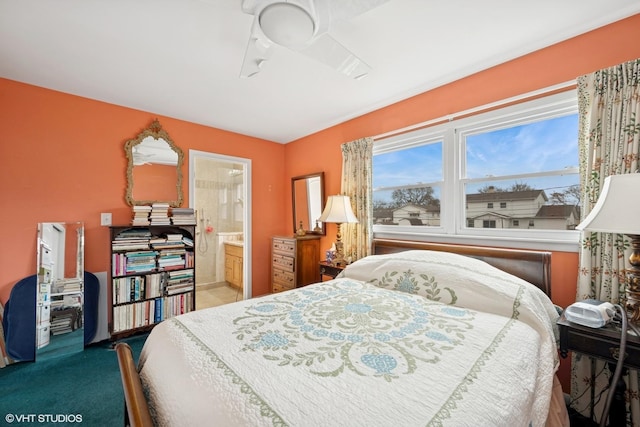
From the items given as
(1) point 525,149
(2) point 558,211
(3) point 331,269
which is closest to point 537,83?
(1) point 525,149

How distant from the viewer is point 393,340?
1.17 meters

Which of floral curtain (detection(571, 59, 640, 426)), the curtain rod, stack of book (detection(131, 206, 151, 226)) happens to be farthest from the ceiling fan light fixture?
stack of book (detection(131, 206, 151, 226))

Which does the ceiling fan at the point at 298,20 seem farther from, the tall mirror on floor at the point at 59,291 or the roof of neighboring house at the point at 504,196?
the tall mirror on floor at the point at 59,291

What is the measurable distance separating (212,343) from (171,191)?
2.65 m

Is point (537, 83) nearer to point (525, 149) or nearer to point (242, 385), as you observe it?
point (525, 149)

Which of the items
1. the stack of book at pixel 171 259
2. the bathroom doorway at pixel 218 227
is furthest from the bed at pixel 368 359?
the bathroom doorway at pixel 218 227

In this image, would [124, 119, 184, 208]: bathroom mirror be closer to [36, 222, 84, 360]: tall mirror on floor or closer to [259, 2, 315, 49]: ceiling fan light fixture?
[36, 222, 84, 360]: tall mirror on floor

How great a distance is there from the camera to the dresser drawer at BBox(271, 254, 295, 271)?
11.4 ft

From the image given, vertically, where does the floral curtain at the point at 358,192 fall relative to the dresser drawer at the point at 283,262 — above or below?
above

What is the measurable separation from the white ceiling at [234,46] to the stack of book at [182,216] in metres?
1.20

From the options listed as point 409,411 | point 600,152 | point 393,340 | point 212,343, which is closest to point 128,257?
point 212,343

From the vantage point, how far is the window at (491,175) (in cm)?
193

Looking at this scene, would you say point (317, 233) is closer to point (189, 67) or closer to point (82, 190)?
point (189, 67)

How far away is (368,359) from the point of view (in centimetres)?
100
